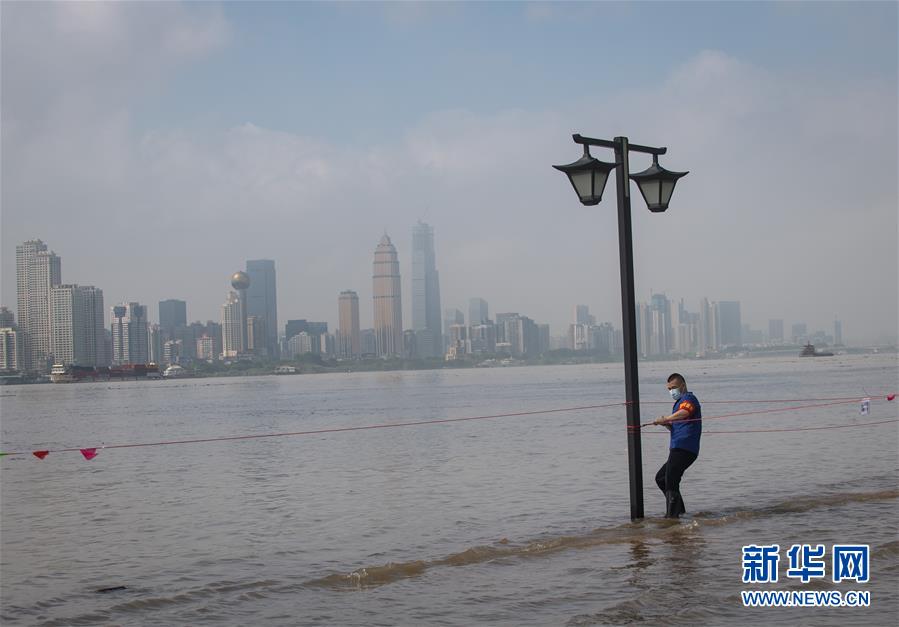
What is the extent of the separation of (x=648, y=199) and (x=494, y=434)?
17.9 m

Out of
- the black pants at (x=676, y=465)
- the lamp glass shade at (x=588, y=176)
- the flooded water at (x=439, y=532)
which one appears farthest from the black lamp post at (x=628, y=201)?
the flooded water at (x=439, y=532)

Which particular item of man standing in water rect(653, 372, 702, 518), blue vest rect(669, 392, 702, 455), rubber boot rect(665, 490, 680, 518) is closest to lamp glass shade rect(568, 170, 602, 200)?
man standing in water rect(653, 372, 702, 518)

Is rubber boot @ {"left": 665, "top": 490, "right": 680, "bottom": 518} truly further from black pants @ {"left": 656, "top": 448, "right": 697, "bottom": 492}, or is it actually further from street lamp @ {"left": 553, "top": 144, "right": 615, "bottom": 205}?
street lamp @ {"left": 553, "top": 144, "right": 615, "bottom": 205}

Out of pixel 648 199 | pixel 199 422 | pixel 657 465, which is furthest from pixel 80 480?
pixel 199 422

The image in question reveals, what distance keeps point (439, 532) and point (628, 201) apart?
15.0 ft

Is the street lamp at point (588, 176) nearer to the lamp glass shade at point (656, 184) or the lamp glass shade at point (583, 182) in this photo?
the lamp glass shade at point (583, 182)

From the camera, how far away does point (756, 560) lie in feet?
29.7

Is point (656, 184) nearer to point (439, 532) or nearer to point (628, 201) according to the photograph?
point (628, 201)

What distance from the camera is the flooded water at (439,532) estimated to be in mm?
8328

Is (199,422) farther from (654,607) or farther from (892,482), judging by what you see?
(654,607)

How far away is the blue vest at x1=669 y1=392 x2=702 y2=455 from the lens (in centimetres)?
1109

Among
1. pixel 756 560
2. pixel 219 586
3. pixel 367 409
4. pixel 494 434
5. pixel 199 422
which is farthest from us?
pixel 367 409

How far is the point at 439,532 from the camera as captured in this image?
Result: 12344 millimetres

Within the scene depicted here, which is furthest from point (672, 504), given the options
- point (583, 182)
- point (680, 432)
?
point (583, 182)
